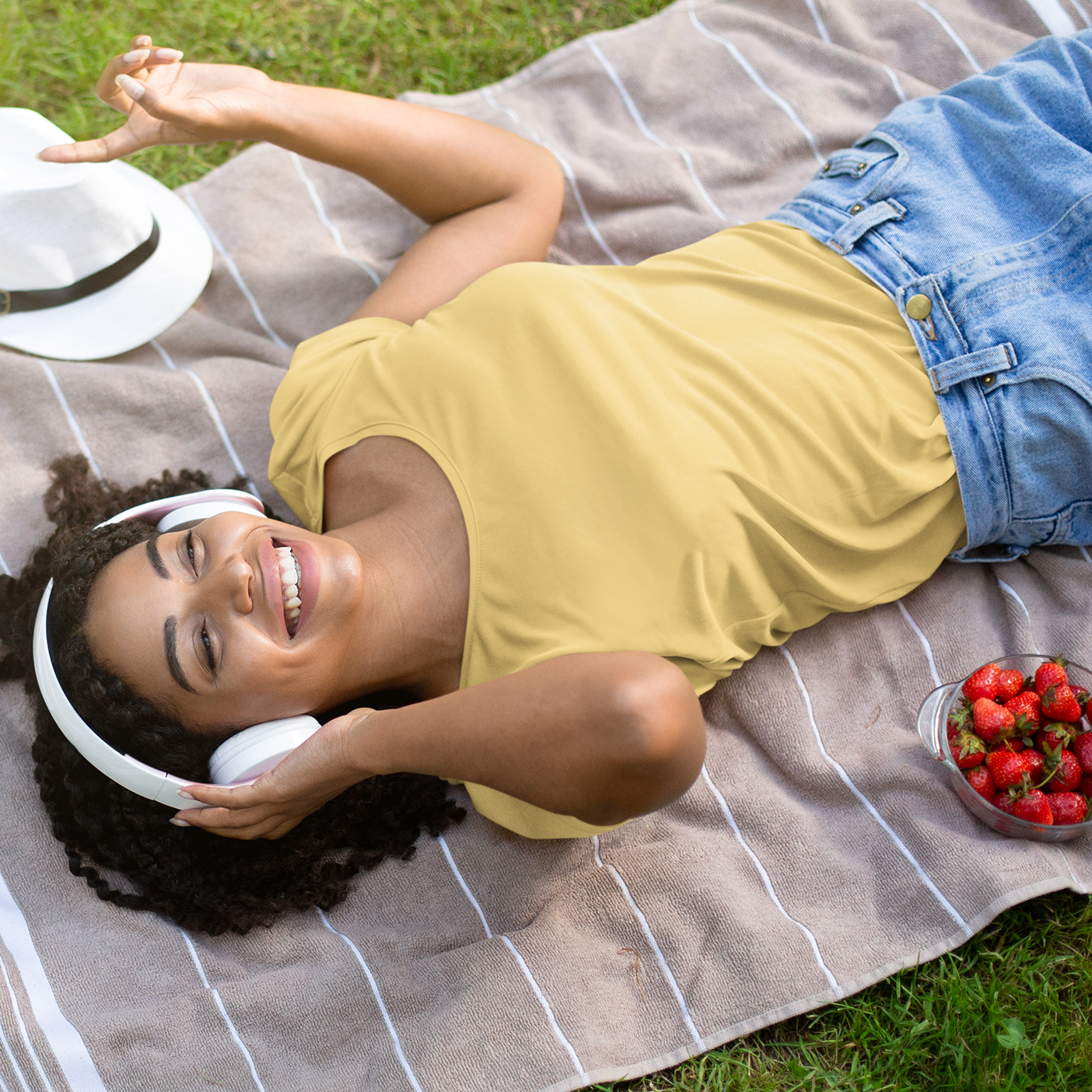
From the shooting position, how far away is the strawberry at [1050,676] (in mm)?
2363

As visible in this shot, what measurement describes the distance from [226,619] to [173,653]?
5.3 inches

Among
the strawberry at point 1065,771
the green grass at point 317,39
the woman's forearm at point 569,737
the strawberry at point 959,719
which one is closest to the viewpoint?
the woman's forearm at point 569,737

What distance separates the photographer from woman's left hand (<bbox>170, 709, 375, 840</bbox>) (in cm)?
212

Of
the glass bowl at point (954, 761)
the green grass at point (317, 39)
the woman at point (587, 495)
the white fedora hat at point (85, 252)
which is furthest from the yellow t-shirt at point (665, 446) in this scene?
the green grass at point (317, 39)

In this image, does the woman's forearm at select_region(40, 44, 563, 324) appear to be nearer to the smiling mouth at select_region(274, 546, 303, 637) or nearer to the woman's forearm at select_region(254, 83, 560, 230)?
the woman's forearm at select_region(254, 83, 560, 230)

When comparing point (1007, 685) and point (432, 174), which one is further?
point (432, 174)

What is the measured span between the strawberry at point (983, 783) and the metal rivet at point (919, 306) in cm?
114

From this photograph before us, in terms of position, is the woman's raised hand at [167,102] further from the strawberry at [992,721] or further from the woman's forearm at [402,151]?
the strawberry at [992,721]

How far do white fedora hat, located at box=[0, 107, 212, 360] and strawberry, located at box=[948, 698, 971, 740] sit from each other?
2612mm

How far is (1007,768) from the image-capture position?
230 centimetres

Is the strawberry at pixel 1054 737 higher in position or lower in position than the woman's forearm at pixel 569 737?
lower

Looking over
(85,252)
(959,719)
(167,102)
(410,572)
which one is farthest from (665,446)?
(85,252)

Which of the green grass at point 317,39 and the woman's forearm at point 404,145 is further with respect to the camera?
the green grass at point 317,39

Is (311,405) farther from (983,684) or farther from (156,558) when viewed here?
(983,684)
